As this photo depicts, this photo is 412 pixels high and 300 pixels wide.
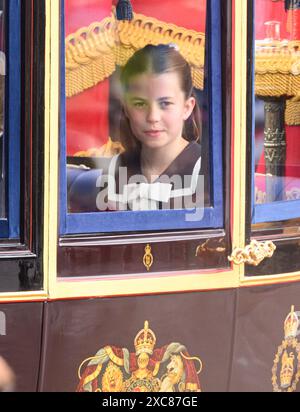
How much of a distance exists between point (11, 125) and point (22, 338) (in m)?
0.62

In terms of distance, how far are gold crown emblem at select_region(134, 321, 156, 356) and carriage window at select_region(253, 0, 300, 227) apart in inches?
20.3

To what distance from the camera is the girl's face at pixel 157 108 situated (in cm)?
249

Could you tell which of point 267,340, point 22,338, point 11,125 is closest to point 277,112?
point 267,340

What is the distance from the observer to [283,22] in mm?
2818

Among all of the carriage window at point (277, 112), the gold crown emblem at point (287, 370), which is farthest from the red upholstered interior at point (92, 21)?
the gold crown emblem at point (287, 370)

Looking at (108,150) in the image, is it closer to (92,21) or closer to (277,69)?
(92,21)

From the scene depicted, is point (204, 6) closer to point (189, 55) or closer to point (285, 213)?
point (189, 55)

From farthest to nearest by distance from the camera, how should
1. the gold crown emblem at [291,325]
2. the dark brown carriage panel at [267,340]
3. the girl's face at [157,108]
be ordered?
the gold crown emblem at [291,325] → the dark brown carriage panel at [267,340] → the girl's face at [157,108]

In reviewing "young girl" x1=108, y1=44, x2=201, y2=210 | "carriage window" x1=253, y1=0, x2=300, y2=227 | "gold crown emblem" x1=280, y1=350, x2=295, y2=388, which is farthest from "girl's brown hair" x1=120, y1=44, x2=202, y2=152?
"gold crown emblem" x1=280, y1=350, x2=295, y2=388

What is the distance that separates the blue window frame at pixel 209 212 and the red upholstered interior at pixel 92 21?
0.06m

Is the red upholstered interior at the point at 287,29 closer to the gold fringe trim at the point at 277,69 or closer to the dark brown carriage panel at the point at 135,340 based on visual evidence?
the gold fringe trim at the point at 277,69

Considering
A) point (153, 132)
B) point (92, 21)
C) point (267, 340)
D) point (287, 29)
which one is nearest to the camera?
point (92, 21)

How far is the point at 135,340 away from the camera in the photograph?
8.11ft

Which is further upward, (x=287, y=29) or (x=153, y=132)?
(x=287, y=29)
